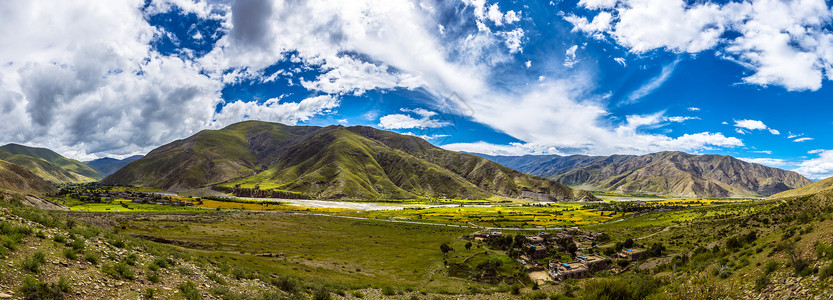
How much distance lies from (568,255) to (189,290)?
191 feet

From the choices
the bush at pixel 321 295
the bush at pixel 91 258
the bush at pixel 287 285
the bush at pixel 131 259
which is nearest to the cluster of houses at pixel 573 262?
the bush at pixel 321 295

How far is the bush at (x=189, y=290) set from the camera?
15.3 meters

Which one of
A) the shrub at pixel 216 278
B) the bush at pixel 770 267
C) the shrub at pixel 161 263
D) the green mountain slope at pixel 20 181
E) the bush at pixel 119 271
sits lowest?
the shrub at pixel 216 278

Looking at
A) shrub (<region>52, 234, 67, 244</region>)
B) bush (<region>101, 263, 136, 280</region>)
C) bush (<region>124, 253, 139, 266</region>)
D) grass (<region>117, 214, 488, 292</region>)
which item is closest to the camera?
bush (<region>101, 263, 136, 280</region>)

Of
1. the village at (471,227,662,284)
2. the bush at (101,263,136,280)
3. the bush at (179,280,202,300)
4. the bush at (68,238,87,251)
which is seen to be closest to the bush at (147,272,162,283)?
the bush at (101,263,136,280)

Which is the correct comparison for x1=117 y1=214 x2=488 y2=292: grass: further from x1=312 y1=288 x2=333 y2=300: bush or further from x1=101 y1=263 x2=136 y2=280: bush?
x1=101 y1=263 x2=136 y2=280: bush

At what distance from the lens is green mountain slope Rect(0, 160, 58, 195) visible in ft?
444

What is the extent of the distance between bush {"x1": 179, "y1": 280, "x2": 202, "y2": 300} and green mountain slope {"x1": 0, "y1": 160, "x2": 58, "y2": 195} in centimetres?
18707

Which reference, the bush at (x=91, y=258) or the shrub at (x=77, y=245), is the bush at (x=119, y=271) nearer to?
the bush at (x=91, y=258)

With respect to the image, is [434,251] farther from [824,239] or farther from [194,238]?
[824,239]

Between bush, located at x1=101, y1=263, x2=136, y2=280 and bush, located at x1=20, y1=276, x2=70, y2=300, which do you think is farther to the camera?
bush, located at x1=101, y1=263, x2=136, y2=280

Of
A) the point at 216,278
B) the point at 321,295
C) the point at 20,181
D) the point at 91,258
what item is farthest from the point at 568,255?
the point at 20,181

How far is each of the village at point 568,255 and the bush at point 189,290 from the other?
110 feet

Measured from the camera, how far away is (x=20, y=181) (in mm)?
145000
